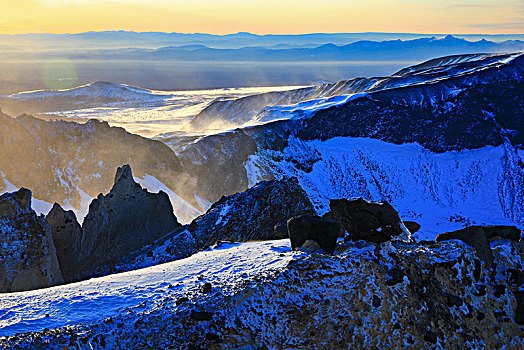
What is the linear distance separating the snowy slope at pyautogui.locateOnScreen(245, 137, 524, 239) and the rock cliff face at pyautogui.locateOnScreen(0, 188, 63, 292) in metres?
45.6

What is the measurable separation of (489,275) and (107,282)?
52.9 feet

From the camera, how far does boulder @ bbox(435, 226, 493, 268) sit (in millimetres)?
18828

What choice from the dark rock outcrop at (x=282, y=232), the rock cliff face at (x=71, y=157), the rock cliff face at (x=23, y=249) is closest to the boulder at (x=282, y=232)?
the dark rock outcrop at (x=282, y=232)

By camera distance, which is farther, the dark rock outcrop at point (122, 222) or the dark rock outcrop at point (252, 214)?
the dark rock outcrop at point (122, 222)

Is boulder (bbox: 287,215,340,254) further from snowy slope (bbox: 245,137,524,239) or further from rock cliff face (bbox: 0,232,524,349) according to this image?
snowy slope (bbox: 245,137,524,239)

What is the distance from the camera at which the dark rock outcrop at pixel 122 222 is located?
3316cm

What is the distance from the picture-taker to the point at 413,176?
288ft

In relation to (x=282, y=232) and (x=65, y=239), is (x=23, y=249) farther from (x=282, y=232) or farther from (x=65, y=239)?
(x=282, y=232)

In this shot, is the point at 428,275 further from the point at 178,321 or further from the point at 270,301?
the point at 178,321

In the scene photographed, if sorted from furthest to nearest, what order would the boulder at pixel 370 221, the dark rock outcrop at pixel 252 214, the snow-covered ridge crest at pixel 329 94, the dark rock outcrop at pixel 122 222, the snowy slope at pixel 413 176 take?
the snow-covered ridge crest at pixel 329 94
the snowy slope at pixel 413 176
the dark rock outcrop at pixel 122 222
the dark rock outcrop at pixel 252 214
the boulder at pixel 370 221

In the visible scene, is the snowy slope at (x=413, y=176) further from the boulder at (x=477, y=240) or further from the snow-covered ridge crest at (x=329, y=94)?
the boulder at (x=477, y=240)

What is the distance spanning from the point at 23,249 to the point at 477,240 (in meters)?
24.2

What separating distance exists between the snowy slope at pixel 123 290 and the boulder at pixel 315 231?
80 cm

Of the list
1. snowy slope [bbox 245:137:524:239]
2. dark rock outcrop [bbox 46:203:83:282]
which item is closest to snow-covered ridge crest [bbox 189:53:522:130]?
snowy slope [bbox 245:137:524:239]
